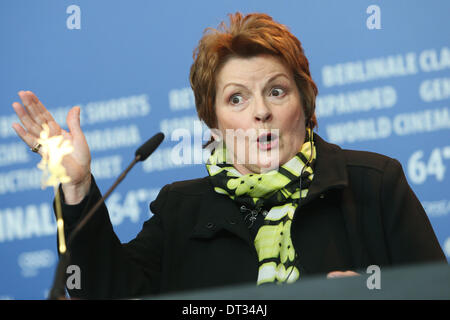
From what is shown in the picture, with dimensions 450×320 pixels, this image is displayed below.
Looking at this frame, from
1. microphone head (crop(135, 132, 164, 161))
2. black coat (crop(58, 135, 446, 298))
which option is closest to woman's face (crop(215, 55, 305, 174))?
black coat (crop(58, 135, 446, 298))

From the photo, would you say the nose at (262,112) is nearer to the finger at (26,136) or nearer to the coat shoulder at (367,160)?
the coat shoulder at (367,160)

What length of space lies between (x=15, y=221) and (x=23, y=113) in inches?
30.9

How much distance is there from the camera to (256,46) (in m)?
1.41

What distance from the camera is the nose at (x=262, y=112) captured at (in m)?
1.38

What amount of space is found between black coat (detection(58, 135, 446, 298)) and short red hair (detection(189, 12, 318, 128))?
19cm

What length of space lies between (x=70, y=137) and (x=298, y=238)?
0.54m

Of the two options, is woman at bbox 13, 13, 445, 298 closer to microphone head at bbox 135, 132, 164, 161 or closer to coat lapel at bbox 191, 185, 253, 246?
coat lapel at bbox 191, 185, 253, 246

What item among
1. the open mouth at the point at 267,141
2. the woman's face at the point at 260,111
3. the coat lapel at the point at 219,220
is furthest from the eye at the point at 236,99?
the coat lapel at the point at 219,220

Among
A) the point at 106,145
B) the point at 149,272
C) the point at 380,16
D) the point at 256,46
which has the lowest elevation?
the point at 149,272

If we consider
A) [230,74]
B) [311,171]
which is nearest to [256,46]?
[230,74]

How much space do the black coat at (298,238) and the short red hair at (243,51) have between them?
0.19 m

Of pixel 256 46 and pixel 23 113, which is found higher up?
pixel 256 46
